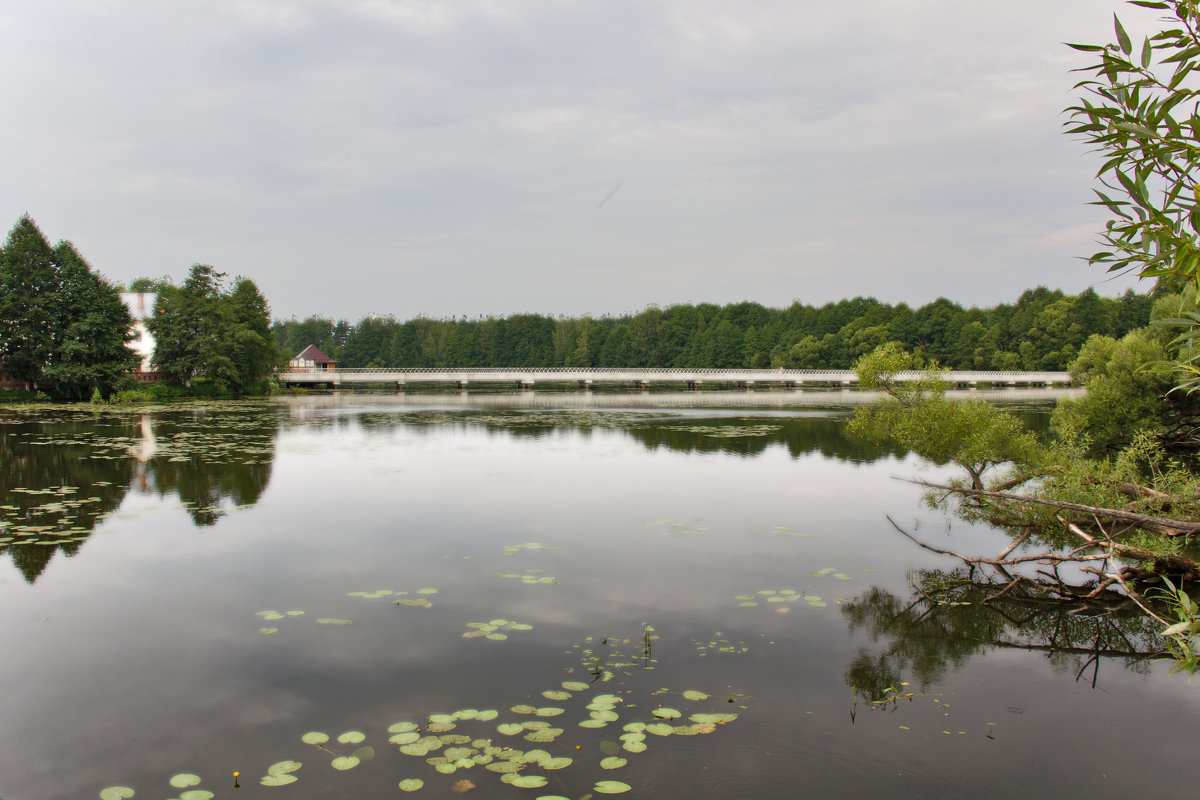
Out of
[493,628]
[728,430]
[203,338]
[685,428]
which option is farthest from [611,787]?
[203,338]

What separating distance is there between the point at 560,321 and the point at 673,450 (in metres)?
129

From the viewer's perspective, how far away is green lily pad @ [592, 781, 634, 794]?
514cm

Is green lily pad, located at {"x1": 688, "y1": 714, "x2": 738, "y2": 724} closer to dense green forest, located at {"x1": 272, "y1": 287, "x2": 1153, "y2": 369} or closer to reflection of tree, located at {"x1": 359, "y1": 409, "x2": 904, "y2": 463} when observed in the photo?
reflection of tree, located at {"x1": 359, "y1": 409, "x2": 904, "y2": 463}

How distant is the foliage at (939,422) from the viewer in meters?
14.0

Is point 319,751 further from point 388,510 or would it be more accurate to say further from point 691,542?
point 388,510

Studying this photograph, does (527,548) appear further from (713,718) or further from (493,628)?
(713,718)

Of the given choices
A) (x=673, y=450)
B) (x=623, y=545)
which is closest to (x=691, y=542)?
(x=623, y=545)

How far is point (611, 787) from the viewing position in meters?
5.19

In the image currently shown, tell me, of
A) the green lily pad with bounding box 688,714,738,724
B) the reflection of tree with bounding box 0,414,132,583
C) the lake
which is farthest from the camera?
the reflection of tree with bounding box 0,414,132,583

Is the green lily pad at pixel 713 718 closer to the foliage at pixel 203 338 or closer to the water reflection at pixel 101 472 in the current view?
the water reflection at pixel 101 472

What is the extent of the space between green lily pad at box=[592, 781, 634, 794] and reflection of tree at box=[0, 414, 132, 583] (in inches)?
352

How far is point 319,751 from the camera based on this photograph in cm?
569

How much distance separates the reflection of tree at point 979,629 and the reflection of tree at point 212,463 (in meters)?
11.7

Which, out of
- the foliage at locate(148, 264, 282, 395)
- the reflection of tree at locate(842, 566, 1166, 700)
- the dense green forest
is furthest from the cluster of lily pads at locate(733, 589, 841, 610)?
the dense green forest
